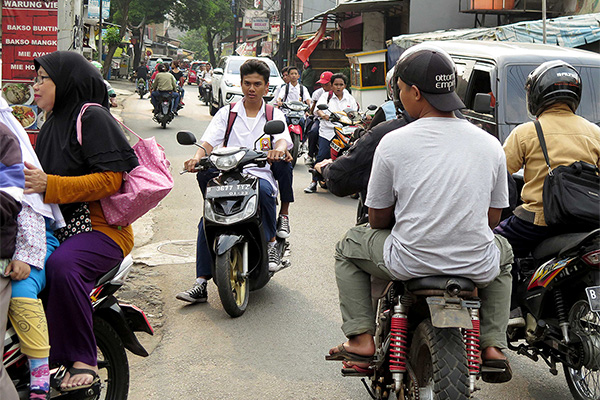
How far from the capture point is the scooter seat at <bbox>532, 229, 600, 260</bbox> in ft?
11.9

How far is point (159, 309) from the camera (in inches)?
215

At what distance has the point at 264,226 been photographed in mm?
5551

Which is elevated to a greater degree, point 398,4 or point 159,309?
point 398,4

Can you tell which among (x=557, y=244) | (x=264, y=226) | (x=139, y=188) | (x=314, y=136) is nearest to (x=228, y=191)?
(x=264, y=226)

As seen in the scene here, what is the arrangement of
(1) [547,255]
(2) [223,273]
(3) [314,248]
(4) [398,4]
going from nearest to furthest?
(1) [547,255], (2) [223,273], (3) [314,248], (4) [398,4]

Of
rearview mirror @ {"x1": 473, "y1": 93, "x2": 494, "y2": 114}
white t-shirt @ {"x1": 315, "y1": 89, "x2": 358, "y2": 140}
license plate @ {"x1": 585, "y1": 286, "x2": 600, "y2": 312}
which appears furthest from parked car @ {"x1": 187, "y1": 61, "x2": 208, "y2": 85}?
license plate @ {"x1": 585, "y1": 286, "x2": 600, "y2": 312}

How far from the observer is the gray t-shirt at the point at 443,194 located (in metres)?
2.92

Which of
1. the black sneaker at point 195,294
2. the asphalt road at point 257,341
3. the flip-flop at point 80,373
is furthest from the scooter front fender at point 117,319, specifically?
the black sneaker at point 195,294

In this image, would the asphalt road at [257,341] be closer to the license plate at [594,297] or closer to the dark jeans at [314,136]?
the license plate at [594,297]

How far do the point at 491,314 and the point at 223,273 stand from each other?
229 centimetres

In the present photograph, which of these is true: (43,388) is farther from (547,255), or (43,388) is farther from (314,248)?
(314,248)

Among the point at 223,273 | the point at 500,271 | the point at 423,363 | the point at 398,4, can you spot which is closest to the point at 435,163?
the point at 500,271

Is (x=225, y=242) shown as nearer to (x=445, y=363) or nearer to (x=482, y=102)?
(x=445, y=363)

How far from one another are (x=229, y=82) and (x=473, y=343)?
1960 centimetres
